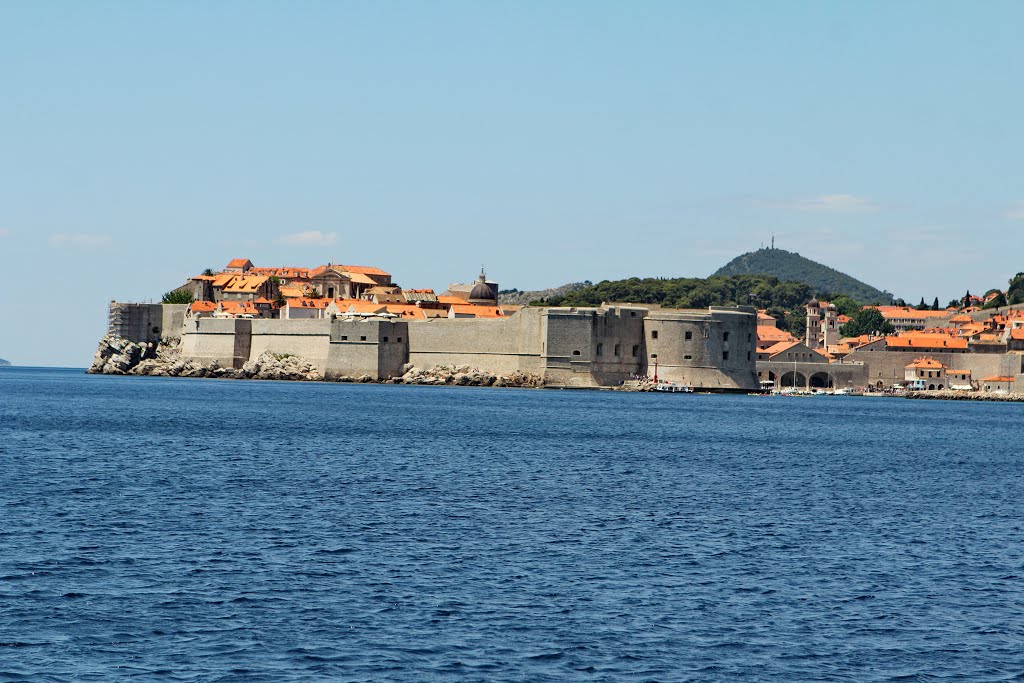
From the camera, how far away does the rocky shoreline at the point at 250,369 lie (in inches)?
2500

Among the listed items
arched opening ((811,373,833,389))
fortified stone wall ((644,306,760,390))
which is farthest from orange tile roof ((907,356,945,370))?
fortified stone wall ((644,306,760,390))

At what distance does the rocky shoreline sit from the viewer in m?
63.5

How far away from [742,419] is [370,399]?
14.2 m

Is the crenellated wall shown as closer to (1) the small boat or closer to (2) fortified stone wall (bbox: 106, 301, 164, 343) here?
(1) the small boat

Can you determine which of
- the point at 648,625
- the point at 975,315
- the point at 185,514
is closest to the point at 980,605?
the point at 648,625

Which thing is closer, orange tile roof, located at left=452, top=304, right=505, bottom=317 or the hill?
orange tile roof, located at left=452, top=304, right=505, bottom=317

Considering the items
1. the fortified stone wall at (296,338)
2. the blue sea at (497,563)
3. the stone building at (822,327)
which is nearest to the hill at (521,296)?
the stone building at (822,327)

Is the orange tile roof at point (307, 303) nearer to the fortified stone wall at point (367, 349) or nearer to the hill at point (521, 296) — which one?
the fortified stone wall at point (367, 349)

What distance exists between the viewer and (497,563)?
13555 millimetres

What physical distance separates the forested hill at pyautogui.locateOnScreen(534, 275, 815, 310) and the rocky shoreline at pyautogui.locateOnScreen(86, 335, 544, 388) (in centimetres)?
2854

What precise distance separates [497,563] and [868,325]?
87082mm

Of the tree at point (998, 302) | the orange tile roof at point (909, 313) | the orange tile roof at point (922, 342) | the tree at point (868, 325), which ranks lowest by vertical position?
the orange tile roof at point (922, 342)

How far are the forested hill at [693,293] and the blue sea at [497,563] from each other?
67844 mm

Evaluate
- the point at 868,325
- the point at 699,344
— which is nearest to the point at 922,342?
the point at 868,325
